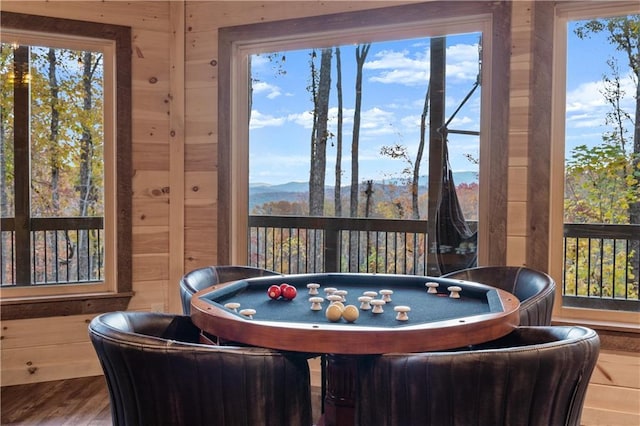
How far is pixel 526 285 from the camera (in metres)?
2.16

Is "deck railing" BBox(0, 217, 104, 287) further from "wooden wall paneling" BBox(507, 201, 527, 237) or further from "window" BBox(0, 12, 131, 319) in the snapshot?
"wooden wall paneling" BBox(507, 201, 527, 237)

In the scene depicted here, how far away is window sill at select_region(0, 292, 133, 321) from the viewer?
2.98m

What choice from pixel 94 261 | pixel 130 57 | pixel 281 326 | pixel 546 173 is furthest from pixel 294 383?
pixel 130 57

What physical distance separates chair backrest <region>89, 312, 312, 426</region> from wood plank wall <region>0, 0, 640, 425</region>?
1.84 metres

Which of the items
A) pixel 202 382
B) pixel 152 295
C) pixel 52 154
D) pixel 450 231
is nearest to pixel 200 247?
pixel 152 295

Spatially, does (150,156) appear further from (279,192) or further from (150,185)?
(279,192)

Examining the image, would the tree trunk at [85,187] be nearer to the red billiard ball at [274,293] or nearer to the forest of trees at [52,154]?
the forest of trees at [52,154]

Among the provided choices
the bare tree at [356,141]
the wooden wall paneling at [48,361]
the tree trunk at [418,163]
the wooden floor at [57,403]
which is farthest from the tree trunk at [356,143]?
the wooden wall paneling at [48,361]

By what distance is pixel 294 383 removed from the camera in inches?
51.6

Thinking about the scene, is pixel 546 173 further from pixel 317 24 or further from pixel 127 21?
pixel 127 21

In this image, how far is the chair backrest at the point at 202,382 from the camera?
1.24 metres

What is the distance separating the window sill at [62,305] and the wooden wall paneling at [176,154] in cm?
35

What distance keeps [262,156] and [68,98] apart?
4.63 feet

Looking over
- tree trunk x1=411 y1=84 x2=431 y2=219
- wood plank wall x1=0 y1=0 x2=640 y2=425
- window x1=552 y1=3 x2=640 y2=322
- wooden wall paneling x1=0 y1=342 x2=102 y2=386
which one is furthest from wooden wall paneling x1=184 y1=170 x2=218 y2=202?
window x1=552 y1=3 x2=640 y2=322
